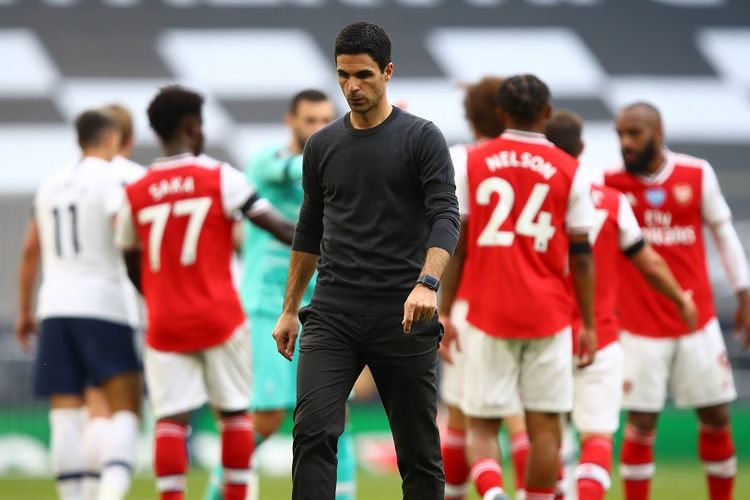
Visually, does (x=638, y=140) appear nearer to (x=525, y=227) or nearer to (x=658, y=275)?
(x=658, y=275)

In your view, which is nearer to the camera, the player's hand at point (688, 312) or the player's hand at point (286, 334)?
the player's hand at point (286, 334)

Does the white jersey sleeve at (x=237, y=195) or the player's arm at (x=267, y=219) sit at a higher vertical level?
the white jersey sleeve at (x=237, y=195)

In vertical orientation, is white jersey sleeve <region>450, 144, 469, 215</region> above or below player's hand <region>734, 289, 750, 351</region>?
above

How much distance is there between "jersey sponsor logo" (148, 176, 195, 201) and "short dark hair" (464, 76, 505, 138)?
1533mm

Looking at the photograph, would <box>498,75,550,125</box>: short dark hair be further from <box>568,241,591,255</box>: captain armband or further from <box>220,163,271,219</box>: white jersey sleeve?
<box>220,163,271,219</box>: white jersey sleeve

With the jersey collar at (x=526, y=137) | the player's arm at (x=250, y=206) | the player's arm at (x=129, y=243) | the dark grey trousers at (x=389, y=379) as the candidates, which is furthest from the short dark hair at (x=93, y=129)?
the dark grey trousers at (x=389, y=379)

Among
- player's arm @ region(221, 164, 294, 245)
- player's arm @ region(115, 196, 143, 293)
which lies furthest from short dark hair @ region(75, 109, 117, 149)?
player's arm @ region(221, 164, 294, 245)

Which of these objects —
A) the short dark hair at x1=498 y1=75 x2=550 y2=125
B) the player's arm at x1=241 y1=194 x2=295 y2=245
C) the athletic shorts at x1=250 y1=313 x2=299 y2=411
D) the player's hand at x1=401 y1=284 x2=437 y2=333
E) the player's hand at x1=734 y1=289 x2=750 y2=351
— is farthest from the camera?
the player's hand at x1=734 y1=289 x2=750 y2=351

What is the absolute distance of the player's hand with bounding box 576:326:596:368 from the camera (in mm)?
6559

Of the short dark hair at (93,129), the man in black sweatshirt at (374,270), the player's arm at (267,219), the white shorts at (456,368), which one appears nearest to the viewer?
the man in black sweatshirt at (374,270)

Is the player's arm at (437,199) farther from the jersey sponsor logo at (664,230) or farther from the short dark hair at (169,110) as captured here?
the jersey sponsor logo at (664,230)

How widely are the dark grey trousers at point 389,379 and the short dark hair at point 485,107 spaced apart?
2.30 metres

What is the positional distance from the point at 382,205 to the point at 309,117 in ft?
8.31

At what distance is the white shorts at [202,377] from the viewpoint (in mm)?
7094
